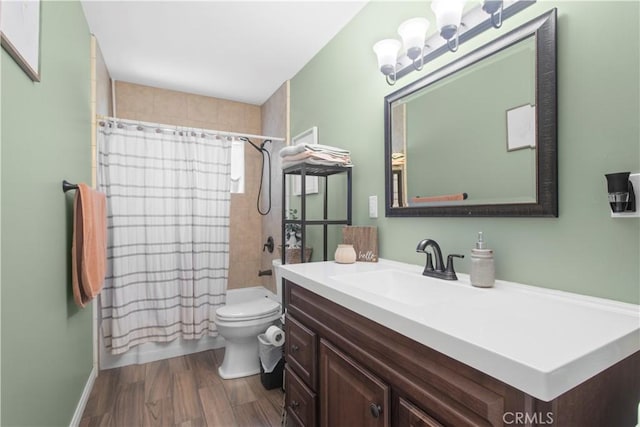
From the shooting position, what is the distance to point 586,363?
565 mm

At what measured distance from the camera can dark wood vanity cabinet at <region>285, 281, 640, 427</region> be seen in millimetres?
601

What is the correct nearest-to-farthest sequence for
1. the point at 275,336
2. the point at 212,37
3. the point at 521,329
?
1. the point at 521,329
2. the point at 275,336
3. the point at 212,37

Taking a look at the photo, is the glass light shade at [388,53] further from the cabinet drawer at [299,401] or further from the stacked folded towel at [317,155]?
the cabinet drawer at [299,401]

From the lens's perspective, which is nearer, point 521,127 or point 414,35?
point 521,127

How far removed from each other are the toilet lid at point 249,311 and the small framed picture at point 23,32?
5.48ft

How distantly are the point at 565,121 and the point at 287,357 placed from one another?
150cm

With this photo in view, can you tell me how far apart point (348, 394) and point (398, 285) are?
1.66 feet

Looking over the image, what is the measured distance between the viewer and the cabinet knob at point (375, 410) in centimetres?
90

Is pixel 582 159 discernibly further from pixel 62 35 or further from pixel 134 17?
pixel 134 17

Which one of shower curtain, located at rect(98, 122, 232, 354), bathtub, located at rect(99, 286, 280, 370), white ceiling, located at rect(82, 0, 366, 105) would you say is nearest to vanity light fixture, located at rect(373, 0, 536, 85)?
white ceiling, located at rect(82, 0, 366, 105)

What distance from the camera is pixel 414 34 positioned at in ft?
4.52

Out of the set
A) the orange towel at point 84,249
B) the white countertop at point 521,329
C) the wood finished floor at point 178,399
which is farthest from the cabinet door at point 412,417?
the orange towel at point 84,249

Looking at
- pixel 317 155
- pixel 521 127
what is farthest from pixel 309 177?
pixel 521 127

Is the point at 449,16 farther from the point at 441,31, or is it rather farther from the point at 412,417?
the point at 412,417
